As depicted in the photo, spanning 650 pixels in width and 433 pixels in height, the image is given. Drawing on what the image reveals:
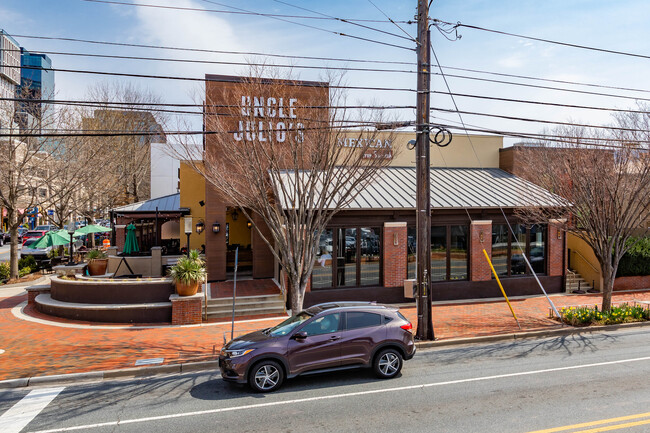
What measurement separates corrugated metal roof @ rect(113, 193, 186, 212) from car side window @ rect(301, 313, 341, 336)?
55.0 feet

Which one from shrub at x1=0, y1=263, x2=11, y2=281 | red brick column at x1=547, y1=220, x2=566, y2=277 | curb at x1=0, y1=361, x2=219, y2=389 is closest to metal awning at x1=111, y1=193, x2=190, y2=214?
shrub at x1=0, y1=263, x2=11, y2=281

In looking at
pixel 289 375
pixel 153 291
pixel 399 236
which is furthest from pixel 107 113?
pixel 289 375

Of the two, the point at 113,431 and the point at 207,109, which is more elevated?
the point at 207,109

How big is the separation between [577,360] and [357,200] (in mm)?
9355

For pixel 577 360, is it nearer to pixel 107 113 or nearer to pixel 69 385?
pixel 69 385

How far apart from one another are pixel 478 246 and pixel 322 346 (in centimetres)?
1174

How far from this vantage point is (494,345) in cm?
1252

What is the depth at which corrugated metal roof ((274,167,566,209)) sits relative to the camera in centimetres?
1780

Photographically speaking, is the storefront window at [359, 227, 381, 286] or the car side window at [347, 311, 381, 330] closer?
the car side window at [347, 311, 381, 330]

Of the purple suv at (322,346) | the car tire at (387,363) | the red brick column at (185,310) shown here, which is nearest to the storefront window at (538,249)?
the purple suv at (322,346)

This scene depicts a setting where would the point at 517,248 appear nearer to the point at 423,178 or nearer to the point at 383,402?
the point at 423,178

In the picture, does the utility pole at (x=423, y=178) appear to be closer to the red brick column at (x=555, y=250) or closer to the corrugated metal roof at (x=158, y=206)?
the red brick column at (x=555, y=250)

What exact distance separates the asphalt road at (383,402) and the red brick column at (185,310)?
4.88 m

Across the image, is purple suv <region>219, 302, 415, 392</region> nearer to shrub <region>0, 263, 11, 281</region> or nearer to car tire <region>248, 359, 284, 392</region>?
car tire <region>248, 359, 284, 392</region>
